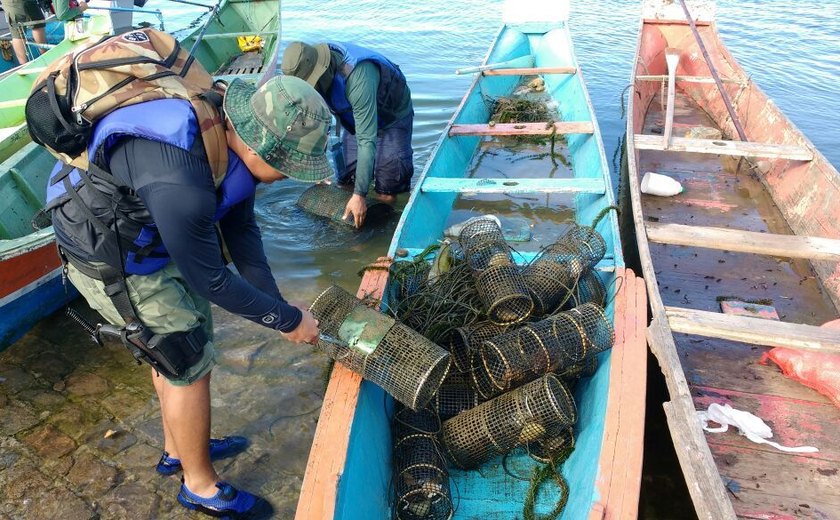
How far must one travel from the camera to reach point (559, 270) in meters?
3.51

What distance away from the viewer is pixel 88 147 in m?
2.30

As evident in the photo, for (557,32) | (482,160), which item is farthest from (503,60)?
(482,160)

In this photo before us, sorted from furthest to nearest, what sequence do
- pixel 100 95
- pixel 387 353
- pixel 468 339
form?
pixel 468 339 → pixel 387 353 → pixel 100 95

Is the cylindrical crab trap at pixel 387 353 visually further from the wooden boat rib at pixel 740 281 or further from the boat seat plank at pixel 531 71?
the boat seat plank at pixel 531 71

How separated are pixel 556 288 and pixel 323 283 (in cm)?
307

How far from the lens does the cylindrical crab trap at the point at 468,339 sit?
3.27 m

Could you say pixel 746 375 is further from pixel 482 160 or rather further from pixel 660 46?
pixel 660 46

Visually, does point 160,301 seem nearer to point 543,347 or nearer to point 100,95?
point 100,95

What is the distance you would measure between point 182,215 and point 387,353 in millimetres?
1240

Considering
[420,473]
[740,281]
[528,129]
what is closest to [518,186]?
[528,129]

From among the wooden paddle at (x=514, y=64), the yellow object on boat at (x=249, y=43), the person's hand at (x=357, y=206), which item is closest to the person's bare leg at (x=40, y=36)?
the yellow object on boat at (x=249, y=43)

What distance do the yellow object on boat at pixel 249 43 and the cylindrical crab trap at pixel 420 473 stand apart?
334 inches

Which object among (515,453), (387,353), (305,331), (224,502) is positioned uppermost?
(305,331)

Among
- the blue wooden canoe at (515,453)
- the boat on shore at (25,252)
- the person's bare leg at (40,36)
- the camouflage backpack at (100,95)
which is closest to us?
the camouflage backpack at (100,95)
